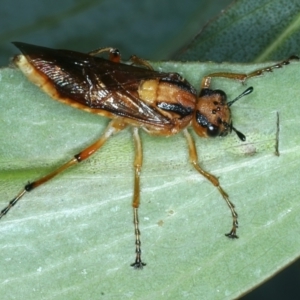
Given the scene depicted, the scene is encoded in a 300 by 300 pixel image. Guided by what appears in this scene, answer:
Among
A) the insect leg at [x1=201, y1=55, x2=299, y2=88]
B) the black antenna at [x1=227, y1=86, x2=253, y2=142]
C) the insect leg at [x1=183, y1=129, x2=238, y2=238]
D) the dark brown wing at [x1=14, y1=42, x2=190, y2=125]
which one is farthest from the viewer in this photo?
the dark brown wing at [x1=14, y1=42, x2=190, y2=125]

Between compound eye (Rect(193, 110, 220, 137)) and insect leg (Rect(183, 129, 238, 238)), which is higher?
compound eye (Rect(193, 110, 220, 137))

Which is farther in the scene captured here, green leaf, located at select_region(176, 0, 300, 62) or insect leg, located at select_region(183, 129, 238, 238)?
green leaf, located at select_region(176, 0, 300, 62)

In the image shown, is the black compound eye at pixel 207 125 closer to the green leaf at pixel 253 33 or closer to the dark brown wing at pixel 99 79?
the dark brown wing at pixel 99 79

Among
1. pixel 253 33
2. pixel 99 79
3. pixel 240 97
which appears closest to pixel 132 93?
pixel 99 79

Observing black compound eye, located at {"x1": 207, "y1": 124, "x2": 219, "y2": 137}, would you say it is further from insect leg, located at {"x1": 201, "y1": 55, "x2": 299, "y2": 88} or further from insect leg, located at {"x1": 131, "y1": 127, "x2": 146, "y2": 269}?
insect leg, located at {"x1": 131, "y1": 127, "x2": 146, "y2": 269}

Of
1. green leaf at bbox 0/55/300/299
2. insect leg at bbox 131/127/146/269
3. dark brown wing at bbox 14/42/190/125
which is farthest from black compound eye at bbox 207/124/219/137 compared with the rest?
insect leg at bbox 131/127/146/269

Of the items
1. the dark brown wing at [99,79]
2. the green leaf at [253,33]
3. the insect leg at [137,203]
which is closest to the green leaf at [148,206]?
the insect leg at [137,203]

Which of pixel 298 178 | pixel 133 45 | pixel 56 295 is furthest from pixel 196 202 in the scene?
pixel 133 45

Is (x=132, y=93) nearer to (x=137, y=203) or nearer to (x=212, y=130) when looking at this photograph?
(x=212, y=130)
